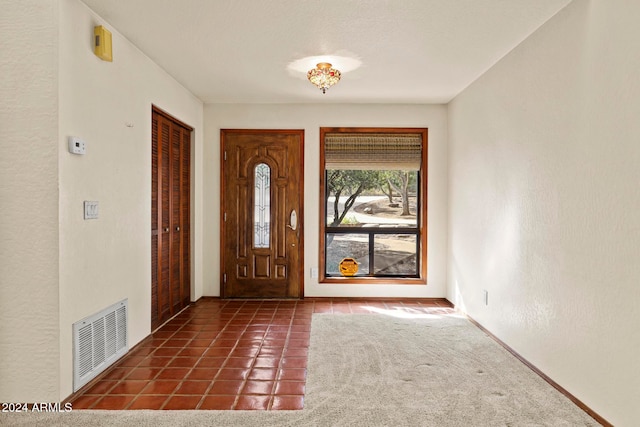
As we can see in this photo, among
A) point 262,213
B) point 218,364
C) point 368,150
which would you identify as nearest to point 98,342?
point 218,364

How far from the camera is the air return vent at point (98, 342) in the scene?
2539 millimetres

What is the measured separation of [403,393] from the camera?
2.56 meters

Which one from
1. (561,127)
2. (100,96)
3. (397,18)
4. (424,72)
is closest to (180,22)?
(100,96)

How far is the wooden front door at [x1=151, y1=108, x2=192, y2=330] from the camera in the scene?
388 centimetres

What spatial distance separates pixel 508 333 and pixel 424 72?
96.5 inches

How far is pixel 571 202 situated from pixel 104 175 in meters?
3.07

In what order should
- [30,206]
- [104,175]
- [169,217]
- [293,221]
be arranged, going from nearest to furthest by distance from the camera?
[30,206]
[104,175]
[169,217]
[293,221]

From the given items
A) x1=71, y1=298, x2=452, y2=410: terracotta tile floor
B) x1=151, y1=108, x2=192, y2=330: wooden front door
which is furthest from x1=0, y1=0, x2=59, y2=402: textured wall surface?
x1=151, y1=108, x2=192, y2=330: wooden front door

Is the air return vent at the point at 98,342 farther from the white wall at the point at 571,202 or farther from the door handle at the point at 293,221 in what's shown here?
the white wall at the point at 571,202

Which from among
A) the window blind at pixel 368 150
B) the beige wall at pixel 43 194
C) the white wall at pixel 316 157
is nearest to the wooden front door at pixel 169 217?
the white wall at pixel 316 157

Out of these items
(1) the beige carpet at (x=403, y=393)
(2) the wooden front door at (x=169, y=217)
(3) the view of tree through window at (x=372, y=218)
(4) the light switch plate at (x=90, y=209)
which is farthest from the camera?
(3) the view of tree through window at (x=372, y=218)

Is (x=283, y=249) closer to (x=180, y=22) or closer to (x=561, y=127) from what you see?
(x=180, y=22)

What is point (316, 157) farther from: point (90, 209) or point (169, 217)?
point (90, 209)

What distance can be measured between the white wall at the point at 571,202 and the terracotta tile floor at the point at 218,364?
1639 mm
